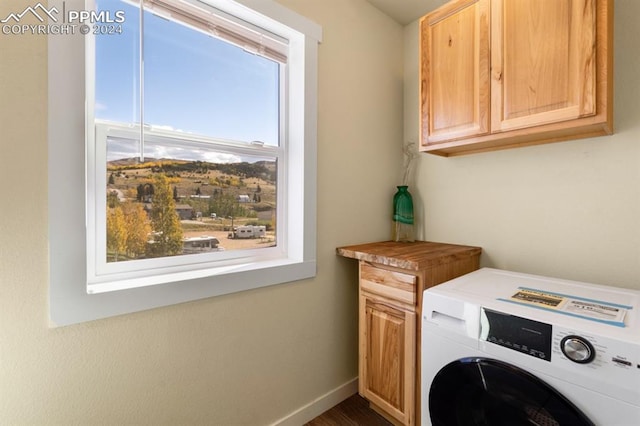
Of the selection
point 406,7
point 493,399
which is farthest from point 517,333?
point 406,7

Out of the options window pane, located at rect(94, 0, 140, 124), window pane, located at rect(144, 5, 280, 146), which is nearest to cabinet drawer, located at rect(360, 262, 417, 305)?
window pane, located at rect(144, 5, 280, 146)

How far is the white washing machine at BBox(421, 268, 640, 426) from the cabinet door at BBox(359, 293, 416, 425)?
223 mm

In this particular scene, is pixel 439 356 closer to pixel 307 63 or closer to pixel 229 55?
pixel 307 63

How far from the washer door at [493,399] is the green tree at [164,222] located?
125cm

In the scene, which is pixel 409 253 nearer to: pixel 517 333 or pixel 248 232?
pixel 517 333

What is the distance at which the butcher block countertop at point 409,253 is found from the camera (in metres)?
1.37

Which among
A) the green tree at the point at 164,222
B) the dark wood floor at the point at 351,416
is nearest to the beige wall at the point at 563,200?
the dark wood floor at the point at 351,416

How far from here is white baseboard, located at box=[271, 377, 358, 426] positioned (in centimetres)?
155

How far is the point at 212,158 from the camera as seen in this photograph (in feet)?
4.65

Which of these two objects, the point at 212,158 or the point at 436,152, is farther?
the point at 436,152

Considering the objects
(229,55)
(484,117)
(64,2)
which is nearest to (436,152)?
(484,117)

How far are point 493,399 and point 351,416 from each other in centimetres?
96

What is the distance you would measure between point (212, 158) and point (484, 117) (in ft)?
4.41

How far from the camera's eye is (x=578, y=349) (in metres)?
0.83
